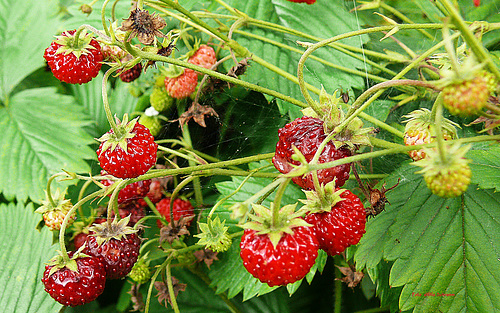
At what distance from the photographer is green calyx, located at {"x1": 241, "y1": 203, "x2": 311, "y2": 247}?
1.91 feet

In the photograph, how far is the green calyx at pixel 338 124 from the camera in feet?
2.07

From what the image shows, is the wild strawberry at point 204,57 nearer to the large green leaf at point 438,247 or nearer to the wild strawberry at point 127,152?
the wild strawberry at point 127,152

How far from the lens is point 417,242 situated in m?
0.79

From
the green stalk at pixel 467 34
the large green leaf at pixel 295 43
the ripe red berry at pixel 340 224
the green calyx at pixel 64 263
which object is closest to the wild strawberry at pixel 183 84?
the large green leaf at pixel 295 43

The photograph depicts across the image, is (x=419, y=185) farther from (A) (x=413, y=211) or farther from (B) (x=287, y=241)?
(B) (x=287, y=241)

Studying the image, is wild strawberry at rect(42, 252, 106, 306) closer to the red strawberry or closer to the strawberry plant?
the strawberry plant

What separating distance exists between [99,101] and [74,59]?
894mm

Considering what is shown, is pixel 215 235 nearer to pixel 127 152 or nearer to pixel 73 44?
pixel 127 152

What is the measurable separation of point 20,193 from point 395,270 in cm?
115

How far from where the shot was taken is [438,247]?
785 mm

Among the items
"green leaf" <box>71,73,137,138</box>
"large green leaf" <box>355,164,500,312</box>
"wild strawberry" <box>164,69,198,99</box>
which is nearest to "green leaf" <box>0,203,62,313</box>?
"green leaf" <box>71,73,137,138</box>

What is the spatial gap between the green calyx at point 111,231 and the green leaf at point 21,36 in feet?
3.58

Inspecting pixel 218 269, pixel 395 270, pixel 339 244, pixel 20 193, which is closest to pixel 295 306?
pixel 218 269

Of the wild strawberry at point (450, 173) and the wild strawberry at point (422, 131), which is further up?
the wild strawberry at point (450, 173)
